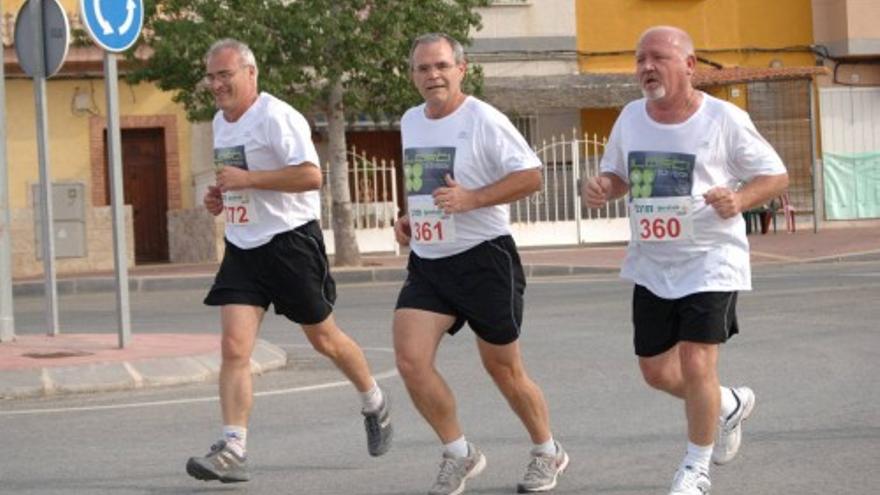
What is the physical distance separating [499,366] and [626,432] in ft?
6.19

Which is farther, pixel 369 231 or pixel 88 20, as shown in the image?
pixel 369 231

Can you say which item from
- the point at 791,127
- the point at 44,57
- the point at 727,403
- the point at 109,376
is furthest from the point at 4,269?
the point at 791,127

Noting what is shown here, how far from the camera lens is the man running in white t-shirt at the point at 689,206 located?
7.96 m

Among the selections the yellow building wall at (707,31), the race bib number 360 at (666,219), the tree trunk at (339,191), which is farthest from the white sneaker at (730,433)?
the yellow building wall at (707,31)

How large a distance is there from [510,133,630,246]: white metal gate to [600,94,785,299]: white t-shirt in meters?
25.0

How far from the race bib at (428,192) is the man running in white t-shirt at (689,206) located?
0.65 m

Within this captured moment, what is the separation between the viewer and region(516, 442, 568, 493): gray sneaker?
8570 mm

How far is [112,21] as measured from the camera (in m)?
15.0

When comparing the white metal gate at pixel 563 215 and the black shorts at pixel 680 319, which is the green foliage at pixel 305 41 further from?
the black shorts at pixel 680 319

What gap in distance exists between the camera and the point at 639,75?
7996 mm

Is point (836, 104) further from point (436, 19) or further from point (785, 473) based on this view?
point (785, 473)

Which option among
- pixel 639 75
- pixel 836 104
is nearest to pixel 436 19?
pixel 836 104

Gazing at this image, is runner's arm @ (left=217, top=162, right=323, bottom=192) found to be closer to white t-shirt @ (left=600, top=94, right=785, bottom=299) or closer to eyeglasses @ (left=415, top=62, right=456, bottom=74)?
eyeglasses @ (left=415, top=62, right=456, bottom=74)

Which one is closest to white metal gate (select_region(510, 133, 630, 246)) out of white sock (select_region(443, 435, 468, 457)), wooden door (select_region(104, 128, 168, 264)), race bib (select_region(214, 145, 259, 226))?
wooden door (select_region(104, 128, 168, 264))
